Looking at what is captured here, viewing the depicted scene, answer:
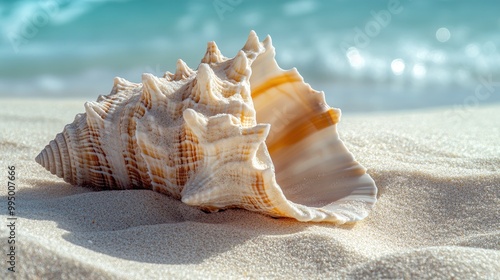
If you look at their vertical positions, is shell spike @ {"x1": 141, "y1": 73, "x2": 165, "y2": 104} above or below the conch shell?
above

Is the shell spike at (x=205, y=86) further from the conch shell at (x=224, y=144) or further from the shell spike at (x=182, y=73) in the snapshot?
the shell spike at (x=182, y=73)

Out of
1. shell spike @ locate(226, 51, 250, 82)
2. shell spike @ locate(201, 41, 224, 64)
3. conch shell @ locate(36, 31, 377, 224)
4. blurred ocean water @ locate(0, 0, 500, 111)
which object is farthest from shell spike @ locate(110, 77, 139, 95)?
blurred ocean water @ locate(0, 0, 500, 111)

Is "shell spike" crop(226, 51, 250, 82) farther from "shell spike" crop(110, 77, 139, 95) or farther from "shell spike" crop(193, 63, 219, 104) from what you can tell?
"shell spike" crop(110, 77, 139, 95)

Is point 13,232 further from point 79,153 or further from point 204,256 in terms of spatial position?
point 79,153

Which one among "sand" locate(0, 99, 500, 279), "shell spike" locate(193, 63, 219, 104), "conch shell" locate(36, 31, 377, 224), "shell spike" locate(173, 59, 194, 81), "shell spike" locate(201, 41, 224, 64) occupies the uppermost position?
"shell spike" locate(201, 41, 224, 64)

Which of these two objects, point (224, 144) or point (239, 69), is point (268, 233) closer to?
point (224, 144)

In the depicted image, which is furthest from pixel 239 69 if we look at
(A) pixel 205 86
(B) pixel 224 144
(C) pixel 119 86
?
(C) pixel 119 86
